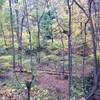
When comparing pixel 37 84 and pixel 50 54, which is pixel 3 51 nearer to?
pixel 50 54

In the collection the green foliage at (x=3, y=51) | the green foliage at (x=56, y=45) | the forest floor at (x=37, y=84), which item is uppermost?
the green foliage at (x=56, y=45)

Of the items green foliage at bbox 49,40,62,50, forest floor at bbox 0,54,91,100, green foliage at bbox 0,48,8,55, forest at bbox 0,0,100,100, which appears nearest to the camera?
forest floor at bbox 0,54,91,100

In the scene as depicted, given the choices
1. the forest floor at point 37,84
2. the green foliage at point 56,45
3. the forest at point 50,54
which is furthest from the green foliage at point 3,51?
the green foliage at point 56,45

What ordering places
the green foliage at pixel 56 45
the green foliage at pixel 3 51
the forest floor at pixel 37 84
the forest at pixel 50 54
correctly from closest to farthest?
the forest floor at pixel 37 84 < the forest at pixel 50 54 < the green foliage at pixel 56 45 < the green foliage at pixel 3 51

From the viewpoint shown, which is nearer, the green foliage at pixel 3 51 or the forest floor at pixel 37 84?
the forest floor at pixel 37 84

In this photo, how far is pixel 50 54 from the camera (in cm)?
2548

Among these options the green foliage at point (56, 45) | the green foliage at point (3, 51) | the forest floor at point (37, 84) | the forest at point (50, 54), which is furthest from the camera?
the green foliage at point (3, 51)

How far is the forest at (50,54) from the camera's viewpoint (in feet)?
55.0

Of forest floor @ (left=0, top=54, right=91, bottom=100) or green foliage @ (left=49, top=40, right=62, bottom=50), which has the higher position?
green foliage @ (left=49, top=40, right=62, bottom=50)

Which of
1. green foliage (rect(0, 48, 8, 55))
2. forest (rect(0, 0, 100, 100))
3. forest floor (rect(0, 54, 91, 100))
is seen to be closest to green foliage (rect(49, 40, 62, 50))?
forest (rect(0, 0, 100, 100))

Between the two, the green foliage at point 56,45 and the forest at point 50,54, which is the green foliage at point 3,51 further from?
the green foliage at point 56,45

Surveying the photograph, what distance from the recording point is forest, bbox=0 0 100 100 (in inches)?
660

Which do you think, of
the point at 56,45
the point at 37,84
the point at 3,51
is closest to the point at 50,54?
the point at 56,45

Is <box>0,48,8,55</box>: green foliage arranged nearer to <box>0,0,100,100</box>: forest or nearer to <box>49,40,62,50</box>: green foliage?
<box>0,0,100,100</box>: forest
